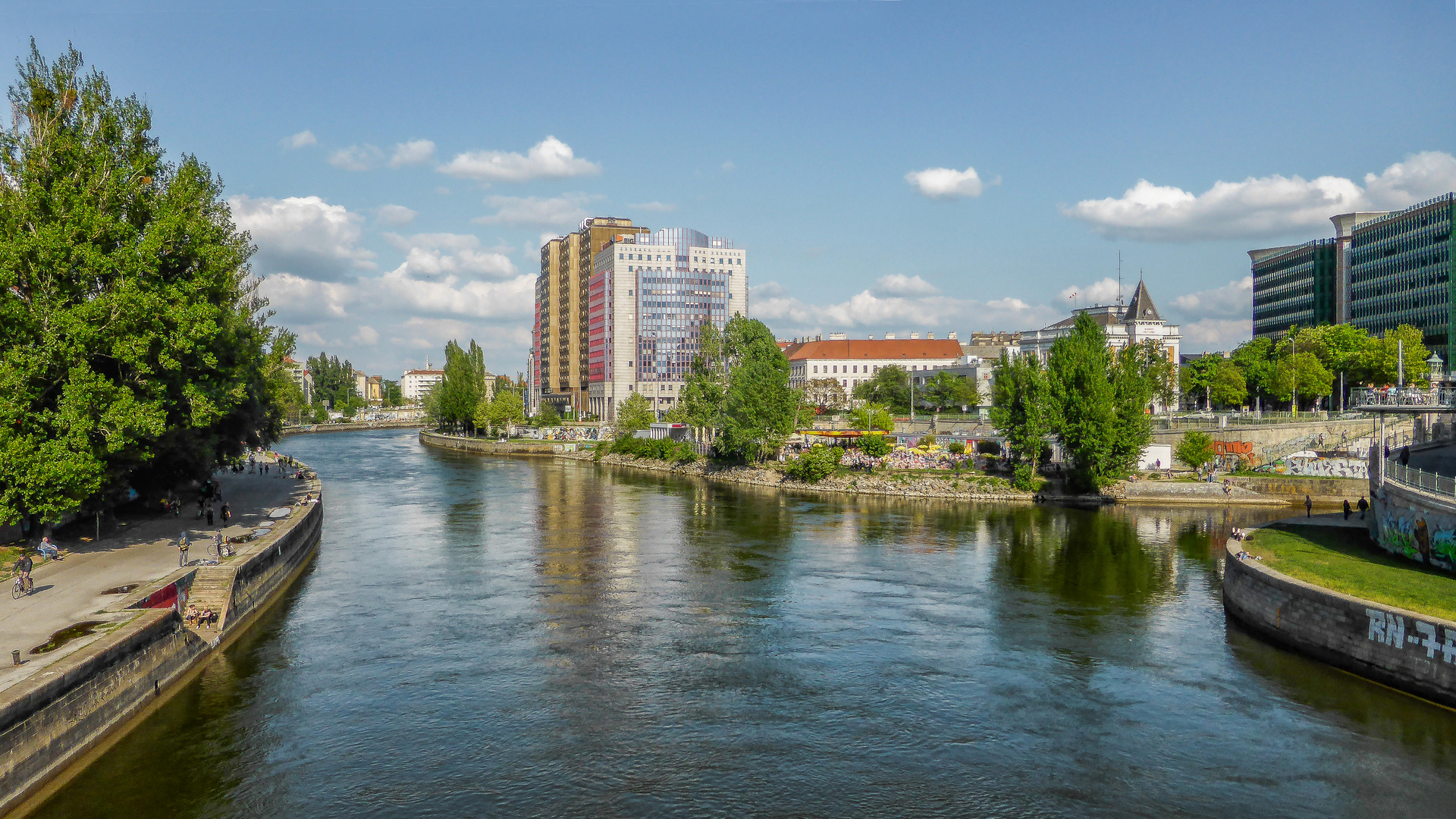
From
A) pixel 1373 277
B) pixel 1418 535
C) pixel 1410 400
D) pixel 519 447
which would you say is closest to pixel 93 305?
pixel 1418 535

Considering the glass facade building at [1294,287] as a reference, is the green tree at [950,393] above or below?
below

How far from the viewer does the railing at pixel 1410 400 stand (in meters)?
40.1

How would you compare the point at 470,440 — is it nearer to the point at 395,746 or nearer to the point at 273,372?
the point at 273,372

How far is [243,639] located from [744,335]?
255 ft

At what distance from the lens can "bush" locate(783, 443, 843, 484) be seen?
300 ft

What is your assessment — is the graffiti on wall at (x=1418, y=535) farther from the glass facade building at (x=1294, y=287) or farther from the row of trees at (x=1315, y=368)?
the glass facade building at (x=1294, y=287)

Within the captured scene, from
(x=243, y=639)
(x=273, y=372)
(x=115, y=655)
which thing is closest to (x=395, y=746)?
(x=115, y=655)

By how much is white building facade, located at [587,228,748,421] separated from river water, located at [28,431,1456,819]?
144651 mm

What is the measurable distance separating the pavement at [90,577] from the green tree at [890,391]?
135899 mm

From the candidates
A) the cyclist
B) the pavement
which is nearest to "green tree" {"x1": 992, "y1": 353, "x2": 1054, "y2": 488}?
the pavement

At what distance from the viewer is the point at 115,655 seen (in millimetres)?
24922

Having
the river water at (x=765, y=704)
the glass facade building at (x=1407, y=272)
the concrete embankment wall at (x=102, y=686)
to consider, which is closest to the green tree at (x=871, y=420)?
the river water at (x=765, y=704)

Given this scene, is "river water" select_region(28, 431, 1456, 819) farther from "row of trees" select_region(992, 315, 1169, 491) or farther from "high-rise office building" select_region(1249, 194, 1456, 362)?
"high-rise office building" select_region(1249, 194, 1456, 362)

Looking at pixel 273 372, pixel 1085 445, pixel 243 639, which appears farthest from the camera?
pixel 273 372
